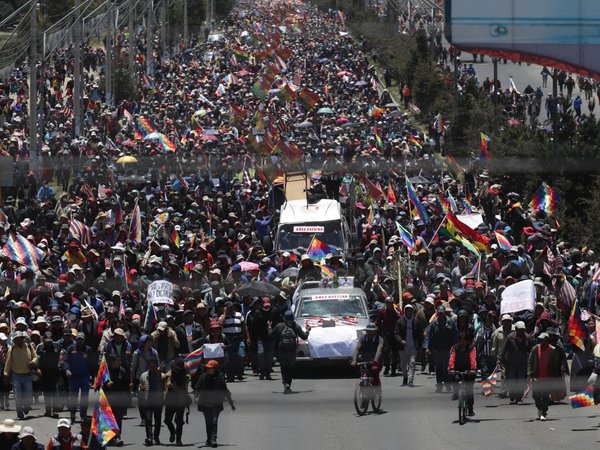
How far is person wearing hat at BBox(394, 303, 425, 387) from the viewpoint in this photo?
67.5 ft

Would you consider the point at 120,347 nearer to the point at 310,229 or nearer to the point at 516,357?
the point at 516,357

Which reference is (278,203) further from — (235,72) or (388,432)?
(235,72)

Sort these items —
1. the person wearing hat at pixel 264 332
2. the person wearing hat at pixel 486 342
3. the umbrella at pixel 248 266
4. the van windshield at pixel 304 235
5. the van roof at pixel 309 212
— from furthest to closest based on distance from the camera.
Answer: the van roof at pixel 309 212
the van windshield at pixel 304 235
the umbrella at pixel 248 266
the person wearing hat at pixel 264 332
the person wearing hat at pixel 486 342

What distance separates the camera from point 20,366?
18.6m

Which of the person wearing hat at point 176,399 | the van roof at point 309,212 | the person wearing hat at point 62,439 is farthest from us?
the van roof at point 309,212

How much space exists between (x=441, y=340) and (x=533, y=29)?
922 centimetres

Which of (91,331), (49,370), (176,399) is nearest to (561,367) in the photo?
(176,399)

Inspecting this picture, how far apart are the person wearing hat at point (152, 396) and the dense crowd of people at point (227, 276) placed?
2cm

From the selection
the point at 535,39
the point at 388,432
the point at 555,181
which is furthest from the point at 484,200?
the point at 535,39

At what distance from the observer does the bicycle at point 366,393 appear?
18.4 meters

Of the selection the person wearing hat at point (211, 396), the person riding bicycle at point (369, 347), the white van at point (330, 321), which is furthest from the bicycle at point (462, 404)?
the white van at point (330, 321)

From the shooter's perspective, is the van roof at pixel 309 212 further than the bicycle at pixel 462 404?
Yes

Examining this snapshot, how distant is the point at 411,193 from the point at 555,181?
6159 mm

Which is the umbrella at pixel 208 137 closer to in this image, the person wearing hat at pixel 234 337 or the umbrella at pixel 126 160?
the umbrella at pixel 126 160
